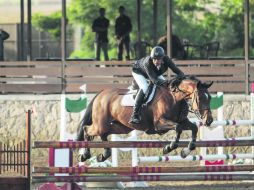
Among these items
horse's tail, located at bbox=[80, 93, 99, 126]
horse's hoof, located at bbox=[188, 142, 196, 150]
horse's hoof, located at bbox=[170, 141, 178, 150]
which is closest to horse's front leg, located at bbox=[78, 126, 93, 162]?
horse's tail, located at bbox=[80, 93, 99, 126]

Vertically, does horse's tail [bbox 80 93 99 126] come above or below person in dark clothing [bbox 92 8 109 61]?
below

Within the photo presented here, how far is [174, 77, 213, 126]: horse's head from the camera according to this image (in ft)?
50.6

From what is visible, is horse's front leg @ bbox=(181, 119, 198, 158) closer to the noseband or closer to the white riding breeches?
the noseband

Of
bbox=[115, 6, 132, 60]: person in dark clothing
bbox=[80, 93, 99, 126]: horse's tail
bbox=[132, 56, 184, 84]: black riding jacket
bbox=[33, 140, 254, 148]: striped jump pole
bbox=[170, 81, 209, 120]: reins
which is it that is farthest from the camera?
bbox=[115, 6, 132, 60]: person in dark clothing

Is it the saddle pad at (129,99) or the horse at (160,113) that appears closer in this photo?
the horse at (160,113)

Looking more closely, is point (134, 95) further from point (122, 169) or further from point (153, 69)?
point (122, 169)

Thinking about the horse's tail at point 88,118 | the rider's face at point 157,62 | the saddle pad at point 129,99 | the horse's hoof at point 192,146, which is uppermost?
the rider's face at point 157,62

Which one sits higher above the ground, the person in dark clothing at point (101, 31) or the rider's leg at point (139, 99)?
the person in dark clothing at point (101, 31)

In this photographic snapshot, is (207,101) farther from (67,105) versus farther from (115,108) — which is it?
(67,105)

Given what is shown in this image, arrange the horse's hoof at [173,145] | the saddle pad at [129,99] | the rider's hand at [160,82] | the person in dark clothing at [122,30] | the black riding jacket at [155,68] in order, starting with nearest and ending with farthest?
the horse's hoof at [173,145]
the black riding jacket at [155,68]
the rider's hand at [160,82]
the saddle pad at [129,99]
the person in dark clothing at [122,30]

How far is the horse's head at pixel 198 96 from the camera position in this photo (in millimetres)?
15430

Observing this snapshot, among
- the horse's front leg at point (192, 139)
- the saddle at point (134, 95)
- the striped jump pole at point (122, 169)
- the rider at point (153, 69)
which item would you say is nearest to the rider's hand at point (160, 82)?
the rider at point (153, 69)

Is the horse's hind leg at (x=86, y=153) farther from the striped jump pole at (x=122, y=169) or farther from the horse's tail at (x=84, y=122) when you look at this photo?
the striped jump pole at (x=122, y=169)

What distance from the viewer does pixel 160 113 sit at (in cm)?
1636
